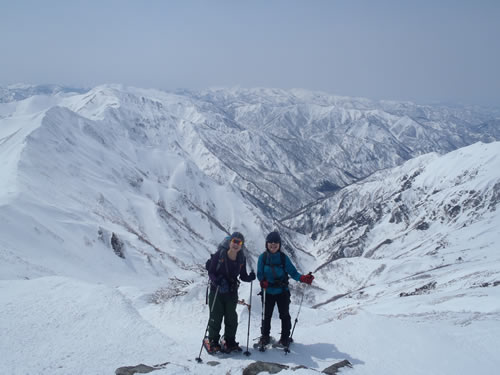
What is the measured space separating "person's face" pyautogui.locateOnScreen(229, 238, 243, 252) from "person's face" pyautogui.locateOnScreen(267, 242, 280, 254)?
106cm

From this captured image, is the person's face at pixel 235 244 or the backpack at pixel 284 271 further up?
the person's face at pixel 235 244

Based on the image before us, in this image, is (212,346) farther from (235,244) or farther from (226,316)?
(235,244)

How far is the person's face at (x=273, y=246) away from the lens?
1053cm

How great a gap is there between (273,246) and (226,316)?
8.52 ft

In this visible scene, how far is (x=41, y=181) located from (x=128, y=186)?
56076 millimetres

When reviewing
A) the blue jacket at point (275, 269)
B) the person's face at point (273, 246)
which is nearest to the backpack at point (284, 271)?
the blue jacket at point (275, 269)

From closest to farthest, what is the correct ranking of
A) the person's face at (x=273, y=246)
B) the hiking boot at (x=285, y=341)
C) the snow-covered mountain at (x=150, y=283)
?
the snow-covered mountain at (x=150, y=283)
the person's face at (x=273, y=246)
the hiking boot at (x=285, y=341)

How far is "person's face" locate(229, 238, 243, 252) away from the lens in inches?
392

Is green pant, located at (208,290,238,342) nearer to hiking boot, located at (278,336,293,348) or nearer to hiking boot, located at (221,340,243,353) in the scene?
hiking boot, located at (221,340,243,353)

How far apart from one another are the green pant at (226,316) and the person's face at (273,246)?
178cm

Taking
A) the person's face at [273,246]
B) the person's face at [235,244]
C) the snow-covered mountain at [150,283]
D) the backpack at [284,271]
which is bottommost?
the snow-covered mountain at [150,283]

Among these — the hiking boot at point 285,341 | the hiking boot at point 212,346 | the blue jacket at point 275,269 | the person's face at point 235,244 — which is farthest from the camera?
the hiking boot at point 285,341

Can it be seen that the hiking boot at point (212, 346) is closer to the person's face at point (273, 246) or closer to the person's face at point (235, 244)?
the person's face at point (235, 244)

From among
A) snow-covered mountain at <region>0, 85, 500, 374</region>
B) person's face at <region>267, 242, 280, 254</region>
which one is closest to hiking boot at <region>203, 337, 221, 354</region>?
snow-covered mountain at <region>0, 85, 500, 374</region>
